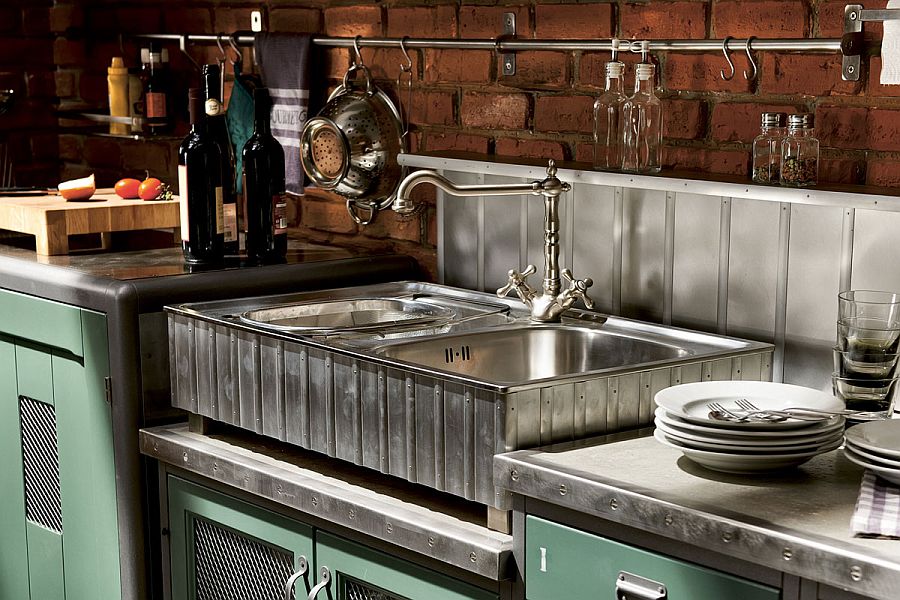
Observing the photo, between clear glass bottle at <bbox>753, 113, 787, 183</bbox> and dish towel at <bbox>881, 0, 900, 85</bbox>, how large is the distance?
0.19 metres

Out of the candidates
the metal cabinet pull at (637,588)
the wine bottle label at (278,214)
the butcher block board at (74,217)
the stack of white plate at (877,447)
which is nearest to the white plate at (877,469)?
→ the stack of white plate at (877,447)

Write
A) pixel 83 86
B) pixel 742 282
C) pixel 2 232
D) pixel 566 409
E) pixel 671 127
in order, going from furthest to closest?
pixel 83 86, pixel 2 232, pixel 671 127, pixel 742 282, pixel 566 409

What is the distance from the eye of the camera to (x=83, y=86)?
3928 mm

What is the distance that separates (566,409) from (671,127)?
77 centimetres

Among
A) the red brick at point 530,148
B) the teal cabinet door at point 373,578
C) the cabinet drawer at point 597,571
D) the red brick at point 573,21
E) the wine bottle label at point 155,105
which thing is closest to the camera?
the cabinet drawer at point 597,571

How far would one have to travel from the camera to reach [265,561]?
226 cm

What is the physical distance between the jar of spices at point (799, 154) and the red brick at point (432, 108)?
3.04ft

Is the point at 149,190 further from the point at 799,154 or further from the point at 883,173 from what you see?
the point at 883,173

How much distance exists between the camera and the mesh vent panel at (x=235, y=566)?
2.24 metres

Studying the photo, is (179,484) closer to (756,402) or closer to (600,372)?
(600,372)

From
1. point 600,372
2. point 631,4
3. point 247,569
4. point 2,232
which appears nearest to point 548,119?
point 631,4

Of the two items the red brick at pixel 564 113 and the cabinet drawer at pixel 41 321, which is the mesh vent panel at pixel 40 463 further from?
the red brick at pixel 564 113

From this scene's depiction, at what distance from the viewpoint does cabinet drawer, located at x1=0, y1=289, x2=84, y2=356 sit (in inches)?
104

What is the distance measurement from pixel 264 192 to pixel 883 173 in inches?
51.4
